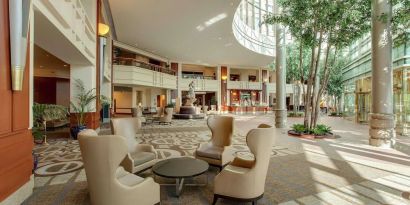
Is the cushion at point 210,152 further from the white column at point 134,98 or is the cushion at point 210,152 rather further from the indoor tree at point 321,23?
the white column at point 134,98

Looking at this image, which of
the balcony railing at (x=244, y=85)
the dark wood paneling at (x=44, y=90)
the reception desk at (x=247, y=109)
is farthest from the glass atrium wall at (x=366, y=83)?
the dark wood paneling at (x=44, y=90)

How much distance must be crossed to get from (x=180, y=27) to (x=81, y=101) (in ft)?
23.1

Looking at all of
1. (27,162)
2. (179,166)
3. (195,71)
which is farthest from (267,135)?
(195,71)

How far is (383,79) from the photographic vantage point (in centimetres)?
569

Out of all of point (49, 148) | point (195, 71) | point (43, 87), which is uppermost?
point (195, 71)

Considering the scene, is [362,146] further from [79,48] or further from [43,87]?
[43,87]

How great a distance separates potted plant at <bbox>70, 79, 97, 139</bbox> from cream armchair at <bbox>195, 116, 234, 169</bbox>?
180 inches

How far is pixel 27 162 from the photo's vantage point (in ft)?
9.62

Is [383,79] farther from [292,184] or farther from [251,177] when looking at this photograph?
[251,177]

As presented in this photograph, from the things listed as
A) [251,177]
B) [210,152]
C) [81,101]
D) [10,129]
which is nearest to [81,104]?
[81,101]

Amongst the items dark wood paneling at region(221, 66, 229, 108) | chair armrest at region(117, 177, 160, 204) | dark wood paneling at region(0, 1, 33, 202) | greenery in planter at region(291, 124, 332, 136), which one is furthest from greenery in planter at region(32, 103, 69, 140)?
dark wood paneling at region(221, 66, 229, 108)

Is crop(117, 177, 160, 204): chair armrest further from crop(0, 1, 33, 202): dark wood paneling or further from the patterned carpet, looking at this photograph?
crop(0, 1, 33, 202): dark wood paneling

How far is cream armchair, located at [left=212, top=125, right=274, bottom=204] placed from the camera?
244cm

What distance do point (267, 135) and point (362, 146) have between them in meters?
4.97
